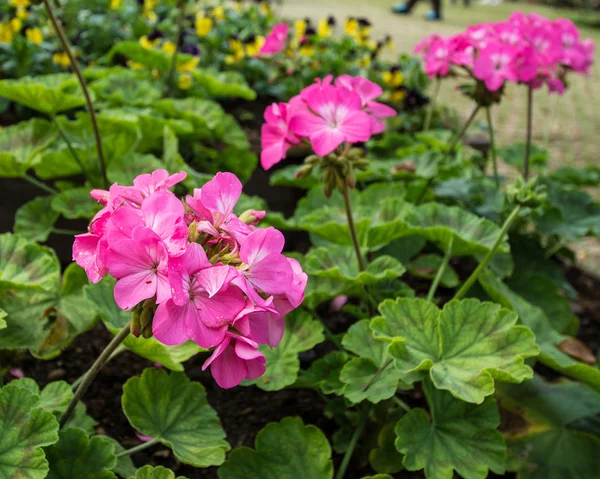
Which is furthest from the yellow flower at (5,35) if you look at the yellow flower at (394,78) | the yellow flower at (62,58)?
the yellow flower at (394,78)

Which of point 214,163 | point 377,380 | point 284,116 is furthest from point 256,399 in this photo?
point 214,163

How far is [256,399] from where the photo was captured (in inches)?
74.4

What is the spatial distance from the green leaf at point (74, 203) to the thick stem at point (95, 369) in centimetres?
86

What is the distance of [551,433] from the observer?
1.75 meters

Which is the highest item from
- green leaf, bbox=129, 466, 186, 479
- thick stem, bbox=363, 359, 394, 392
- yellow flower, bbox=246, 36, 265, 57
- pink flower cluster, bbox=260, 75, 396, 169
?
pink flower cluster, bbox=260, 75, 396, 169

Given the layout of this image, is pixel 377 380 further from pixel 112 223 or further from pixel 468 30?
pixel 468 30

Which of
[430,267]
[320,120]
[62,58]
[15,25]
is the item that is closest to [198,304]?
[320,120]

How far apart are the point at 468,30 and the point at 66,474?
5.48 feet

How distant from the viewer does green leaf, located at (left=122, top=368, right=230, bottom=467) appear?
135 cm

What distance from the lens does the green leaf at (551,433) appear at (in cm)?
169

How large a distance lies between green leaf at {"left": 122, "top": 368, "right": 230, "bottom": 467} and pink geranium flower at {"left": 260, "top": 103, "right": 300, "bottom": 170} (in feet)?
1.61

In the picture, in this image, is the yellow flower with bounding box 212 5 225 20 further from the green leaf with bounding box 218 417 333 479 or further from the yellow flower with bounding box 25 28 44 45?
the green leaf with bounding box 218 417 333 479

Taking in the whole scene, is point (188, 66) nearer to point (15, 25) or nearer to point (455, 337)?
point (15, 25)

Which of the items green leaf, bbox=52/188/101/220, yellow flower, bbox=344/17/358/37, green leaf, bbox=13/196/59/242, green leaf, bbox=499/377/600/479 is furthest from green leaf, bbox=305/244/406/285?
yellow flower, bbox=344/17/358/37
